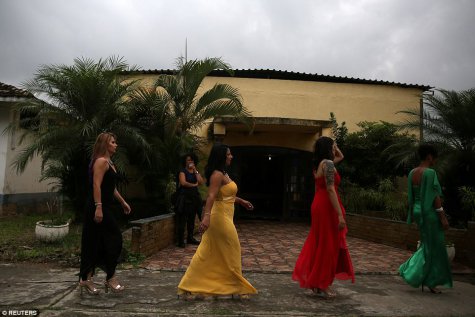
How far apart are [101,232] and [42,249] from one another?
3.24 meters

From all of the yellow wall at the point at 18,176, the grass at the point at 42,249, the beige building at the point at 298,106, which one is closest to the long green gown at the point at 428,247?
the grass at the point at 42,249

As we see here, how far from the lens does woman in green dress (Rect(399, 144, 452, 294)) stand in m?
4.83

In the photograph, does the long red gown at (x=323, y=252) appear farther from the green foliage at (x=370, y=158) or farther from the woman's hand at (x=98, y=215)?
the green foliage at (x=370, y=158)

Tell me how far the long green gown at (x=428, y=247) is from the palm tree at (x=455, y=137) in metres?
4.66

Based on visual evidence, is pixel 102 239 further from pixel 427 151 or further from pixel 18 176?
pixel 18 176

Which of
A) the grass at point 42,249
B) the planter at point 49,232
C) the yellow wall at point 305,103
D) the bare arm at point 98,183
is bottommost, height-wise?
the grass at point 42,249

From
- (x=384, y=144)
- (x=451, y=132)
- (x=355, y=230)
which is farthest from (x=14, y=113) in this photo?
(x=451, y=132)

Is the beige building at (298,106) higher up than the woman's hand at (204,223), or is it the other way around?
the beige building at (298,106)

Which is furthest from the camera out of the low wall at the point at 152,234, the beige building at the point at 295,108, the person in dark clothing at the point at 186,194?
the beige building at the point at 295,108

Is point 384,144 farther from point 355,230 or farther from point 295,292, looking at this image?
point 295,292

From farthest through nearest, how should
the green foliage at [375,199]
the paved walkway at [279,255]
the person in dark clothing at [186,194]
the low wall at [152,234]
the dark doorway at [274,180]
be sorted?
the dark doorway at [274,180] → the green foliage at [375,199] → the person in dark clothing at [186,194] → the low wall at [152,234] → the paved walkway at [279,255]

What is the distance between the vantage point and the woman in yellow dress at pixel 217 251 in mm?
4164

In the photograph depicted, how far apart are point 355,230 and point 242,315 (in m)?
7.31
